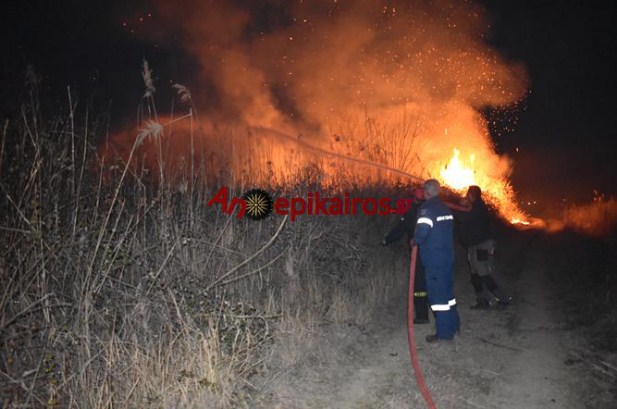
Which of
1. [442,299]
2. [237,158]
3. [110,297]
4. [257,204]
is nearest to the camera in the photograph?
[110,297]

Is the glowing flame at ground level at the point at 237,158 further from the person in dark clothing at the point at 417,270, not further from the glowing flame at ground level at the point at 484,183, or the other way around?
the glowing flame at ground level at the point at 484,183

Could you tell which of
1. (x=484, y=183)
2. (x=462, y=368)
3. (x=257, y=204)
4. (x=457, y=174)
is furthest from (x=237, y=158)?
(x=484, y=183)

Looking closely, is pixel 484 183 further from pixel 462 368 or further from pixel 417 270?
pixel 462 368

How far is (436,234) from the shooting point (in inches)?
208

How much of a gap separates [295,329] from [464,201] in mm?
3729

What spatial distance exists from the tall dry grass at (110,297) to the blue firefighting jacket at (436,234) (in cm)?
157

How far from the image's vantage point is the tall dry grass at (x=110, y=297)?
3.16 metres

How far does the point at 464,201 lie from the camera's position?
23.4ft

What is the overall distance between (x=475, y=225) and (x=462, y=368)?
2706 millimetres

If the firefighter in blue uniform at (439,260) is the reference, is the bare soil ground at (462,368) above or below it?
below

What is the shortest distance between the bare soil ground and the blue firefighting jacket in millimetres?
1009

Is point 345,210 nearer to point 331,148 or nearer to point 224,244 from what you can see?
point 331,148

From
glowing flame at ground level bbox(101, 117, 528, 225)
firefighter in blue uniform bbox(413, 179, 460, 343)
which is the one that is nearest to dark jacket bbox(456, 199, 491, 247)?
firefighter in blue uniform bbox(413, 179, 460, 343)

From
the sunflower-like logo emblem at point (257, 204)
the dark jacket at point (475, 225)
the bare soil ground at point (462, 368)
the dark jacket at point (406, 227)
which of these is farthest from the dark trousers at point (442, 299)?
the sunflower-like logo emblem at point (257, 204)
